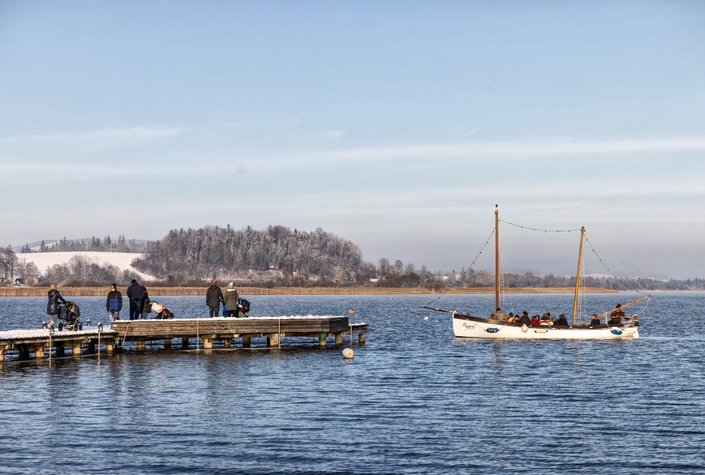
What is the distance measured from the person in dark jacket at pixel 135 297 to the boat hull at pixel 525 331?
2444 centimetres

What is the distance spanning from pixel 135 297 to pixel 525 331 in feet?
92.4

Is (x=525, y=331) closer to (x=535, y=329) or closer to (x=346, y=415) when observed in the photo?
(x=535, y=329)

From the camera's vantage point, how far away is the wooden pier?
4444cm

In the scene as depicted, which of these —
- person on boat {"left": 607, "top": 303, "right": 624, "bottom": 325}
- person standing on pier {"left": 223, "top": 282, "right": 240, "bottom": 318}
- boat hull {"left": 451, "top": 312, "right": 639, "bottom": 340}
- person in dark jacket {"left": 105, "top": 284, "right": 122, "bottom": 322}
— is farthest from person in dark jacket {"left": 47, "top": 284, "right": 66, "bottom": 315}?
person on boat {"left": 607, "top": 303, "right": 624, "bottom": 325}

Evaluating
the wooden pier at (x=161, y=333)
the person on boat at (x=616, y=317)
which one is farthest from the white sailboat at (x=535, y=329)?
the wooden pier at (x=161, y=333)

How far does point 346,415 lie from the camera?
2991 cm

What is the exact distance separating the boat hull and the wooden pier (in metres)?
13.3

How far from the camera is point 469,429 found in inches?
1095

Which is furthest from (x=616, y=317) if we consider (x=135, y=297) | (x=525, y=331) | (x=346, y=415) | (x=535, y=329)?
(x=346, y=415)

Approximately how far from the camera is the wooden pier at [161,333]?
4444 centimetres

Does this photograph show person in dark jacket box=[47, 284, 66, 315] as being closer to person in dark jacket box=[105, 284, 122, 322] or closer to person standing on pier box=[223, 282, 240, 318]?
person in dark jacket box=[105, 284, 122, 322]

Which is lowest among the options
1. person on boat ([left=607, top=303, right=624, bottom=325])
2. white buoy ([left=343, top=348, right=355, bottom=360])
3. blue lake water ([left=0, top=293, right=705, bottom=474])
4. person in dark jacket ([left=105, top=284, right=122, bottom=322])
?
blue lake water ([left=0, top=293, right=705, bottom=474])

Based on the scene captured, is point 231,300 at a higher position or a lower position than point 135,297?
lower

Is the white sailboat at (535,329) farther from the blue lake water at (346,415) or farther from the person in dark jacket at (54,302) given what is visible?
the person in dark jacket at (54,302)
